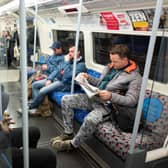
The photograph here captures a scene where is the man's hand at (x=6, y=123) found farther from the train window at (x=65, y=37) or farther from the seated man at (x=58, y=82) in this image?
the train window at (x=65, y=37)

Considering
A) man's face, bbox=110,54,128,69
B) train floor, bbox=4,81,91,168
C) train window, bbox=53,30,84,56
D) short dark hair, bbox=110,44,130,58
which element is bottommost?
Answer: train floor, bbox=4,81,91,168

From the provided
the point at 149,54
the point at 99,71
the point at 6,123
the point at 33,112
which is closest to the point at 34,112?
the point at 33,112

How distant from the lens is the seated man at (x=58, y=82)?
14.9ft

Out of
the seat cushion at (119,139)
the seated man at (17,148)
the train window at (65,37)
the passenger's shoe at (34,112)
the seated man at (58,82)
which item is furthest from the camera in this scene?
the train window at (65,37)

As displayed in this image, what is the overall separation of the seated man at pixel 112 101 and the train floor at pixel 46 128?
0.14m

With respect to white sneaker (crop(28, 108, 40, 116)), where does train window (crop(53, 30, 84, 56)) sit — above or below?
above

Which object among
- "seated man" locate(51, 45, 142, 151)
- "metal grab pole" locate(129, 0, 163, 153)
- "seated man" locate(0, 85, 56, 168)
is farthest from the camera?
"seated man" locate(51, 45, 142, 151)

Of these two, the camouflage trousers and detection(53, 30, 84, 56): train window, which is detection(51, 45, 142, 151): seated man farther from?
detection(53, 30, 84, 56): train window

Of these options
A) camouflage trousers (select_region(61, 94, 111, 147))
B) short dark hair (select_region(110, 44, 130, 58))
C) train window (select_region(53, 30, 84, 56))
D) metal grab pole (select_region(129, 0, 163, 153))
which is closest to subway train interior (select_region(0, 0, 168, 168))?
metal grab pole (select_region(129, 0, 163, 153))

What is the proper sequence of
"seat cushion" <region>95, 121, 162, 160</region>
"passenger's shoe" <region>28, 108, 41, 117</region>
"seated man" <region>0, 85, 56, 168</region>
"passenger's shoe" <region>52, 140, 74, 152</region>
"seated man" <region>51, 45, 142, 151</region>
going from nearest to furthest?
"seated man" <region>0, 85, 56, 168</region>
"seat cushion" <region>95, 121, 162, 160</region>
"seated man" <region>51, 45, 142, 151</region>
"passenger's shoe" <region>52, 140, 74, 152</region>
"passenger's shoe" <region>28, 108, 41, 117</region>

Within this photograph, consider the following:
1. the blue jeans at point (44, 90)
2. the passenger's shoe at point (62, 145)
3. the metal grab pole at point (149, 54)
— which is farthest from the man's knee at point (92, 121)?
Answer: the blue jeans at point (44, 90)

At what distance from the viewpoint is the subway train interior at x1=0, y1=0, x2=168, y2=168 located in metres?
1.50

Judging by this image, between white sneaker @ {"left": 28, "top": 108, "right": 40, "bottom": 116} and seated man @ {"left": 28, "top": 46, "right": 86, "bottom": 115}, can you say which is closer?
seated man @ {"left": 28, "top": 46, "right": 86, "bottom": 115}

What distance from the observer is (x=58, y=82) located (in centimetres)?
474
